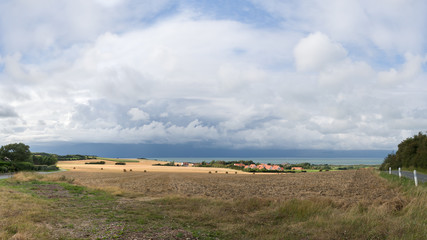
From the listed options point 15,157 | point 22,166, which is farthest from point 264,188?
point 15,157

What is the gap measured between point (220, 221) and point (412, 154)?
61691 mm

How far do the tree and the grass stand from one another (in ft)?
115

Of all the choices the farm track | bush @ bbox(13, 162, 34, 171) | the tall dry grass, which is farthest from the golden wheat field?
the tall dry grass

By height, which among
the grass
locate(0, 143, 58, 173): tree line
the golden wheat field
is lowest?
the golden wheat field

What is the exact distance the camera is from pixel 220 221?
13.0m

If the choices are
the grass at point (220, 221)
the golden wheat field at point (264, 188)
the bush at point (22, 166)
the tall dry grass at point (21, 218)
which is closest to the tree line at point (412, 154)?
the golden wheat field at point (264, 188)

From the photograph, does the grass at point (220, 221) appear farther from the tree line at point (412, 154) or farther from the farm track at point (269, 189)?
the tree line at point (412, 154)

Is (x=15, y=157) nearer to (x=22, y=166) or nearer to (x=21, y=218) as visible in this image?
(x=22, y=166)

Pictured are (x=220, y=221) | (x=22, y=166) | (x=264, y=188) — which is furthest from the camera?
(x=22, y=166)

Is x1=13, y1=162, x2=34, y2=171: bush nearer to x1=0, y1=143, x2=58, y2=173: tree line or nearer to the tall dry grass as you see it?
x1=0, y1=143, x2=58, y2=173: tree line

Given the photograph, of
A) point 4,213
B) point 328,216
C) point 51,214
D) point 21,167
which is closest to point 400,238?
point 328,216

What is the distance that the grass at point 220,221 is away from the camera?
33.6 ft

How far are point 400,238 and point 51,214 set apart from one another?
13919 mm

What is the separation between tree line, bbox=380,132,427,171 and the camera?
169ft
